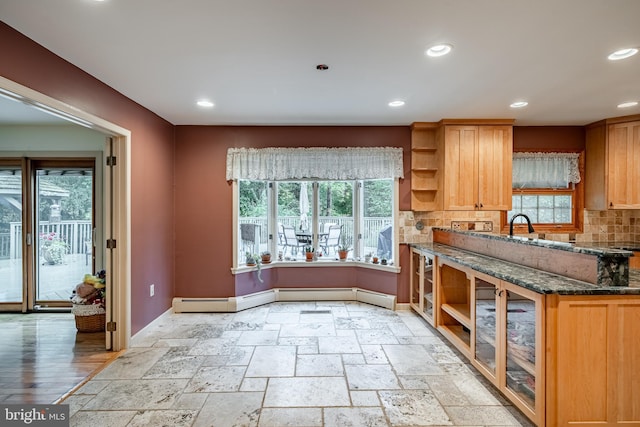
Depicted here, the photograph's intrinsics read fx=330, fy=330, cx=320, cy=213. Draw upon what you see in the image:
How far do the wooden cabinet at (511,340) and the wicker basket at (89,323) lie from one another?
381 centimetres

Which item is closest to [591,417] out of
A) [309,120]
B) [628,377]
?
[628,377]

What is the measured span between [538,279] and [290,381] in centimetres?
191

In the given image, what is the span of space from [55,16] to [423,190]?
3916mm

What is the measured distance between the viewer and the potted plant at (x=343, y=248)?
15.5 feet

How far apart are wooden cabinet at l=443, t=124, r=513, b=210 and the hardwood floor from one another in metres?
4.12

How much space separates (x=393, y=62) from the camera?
2.54 meters

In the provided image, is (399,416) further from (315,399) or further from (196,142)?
(196,142)

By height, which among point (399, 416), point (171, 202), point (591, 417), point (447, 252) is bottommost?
point (399, 416)

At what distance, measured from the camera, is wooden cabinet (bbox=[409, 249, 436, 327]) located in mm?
3636

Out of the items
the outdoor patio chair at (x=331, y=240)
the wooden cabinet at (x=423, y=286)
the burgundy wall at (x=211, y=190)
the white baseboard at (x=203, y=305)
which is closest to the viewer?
the wooden cabinet at (x=423, y=286)

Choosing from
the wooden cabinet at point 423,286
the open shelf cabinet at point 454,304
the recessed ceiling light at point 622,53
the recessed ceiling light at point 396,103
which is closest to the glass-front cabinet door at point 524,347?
the open shelf cabinet at point 454,304

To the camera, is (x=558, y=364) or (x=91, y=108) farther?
(x=91, y=108)

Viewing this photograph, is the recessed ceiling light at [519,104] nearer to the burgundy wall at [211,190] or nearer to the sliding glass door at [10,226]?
the burgundy wall at [211,190]

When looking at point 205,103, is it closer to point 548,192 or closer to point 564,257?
point 564,257
